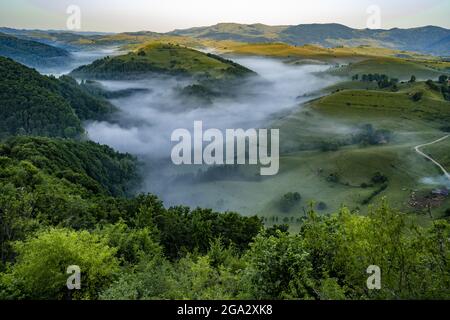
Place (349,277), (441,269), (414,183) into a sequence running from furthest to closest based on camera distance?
(414,183) < (349,277) < (441,269)

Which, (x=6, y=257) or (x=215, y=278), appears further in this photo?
(x=6, y=257)

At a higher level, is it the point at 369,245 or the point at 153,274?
the point at 369,245

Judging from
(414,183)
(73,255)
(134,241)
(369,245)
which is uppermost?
(369,245)

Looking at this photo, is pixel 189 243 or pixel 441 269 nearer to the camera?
pixel 441 269

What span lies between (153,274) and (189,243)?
43.7 metres

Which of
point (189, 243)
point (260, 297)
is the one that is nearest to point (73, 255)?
point (260, 297)

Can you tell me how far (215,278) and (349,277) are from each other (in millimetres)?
10854

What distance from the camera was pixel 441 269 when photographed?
27.0 meters
